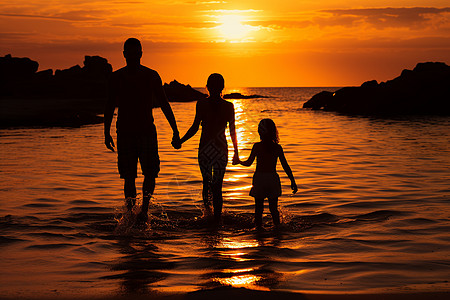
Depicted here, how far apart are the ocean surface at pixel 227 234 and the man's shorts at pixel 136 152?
67cm

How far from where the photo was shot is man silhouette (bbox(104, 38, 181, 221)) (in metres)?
7.77

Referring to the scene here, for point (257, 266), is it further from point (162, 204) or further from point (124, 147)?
point (162, 204)

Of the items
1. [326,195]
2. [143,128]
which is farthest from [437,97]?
[143,128]

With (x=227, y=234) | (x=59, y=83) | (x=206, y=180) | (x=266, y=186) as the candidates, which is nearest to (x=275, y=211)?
(x=266, y=186)

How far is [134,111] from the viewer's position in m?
7.84

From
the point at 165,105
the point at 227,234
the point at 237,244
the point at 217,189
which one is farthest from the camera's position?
the point at 217,189

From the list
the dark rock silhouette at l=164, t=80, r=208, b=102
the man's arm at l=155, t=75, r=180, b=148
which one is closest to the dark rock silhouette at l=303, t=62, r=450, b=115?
the man's arm at l=155, t=75, r=180, b=148

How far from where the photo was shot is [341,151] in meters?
20.0

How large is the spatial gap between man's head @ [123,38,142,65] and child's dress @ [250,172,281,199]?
2249 millimetres

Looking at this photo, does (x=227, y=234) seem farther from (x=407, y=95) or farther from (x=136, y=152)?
(x=407, y=95)

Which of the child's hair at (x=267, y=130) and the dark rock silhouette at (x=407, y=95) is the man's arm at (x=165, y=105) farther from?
the dark rock silhouette at (x=407, y=95)

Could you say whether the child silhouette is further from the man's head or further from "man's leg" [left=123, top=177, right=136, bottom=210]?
the man's head

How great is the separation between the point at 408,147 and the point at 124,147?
15.7 metres

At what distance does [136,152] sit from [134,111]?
0.56 meters
